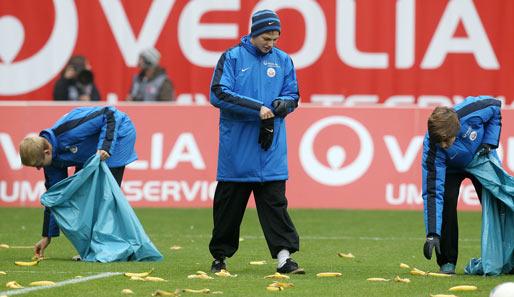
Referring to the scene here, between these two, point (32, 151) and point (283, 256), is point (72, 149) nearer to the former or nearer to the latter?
point (32, 151)

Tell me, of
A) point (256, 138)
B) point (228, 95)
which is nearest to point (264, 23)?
point (228, 95)

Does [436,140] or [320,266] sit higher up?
[436,140]

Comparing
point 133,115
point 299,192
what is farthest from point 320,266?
point 133,115

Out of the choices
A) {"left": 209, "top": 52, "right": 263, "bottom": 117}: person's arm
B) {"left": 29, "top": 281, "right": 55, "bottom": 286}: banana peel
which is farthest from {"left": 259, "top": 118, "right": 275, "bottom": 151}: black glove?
{"left": 29, "top": 281, "right": 55, "bottom": 286}: banana peel

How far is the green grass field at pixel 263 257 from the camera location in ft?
23.4

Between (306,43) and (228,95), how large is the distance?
11794 mm

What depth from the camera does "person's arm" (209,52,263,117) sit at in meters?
7.73

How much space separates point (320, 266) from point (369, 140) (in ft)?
20.2

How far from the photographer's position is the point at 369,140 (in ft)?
48.4

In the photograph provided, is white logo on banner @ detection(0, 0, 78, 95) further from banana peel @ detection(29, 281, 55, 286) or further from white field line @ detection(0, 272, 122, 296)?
banana peel @ detection(29, 281, 55, 286)

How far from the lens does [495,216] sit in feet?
26.8

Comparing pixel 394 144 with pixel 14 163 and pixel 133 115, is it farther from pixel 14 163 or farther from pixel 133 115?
pixel 14 163

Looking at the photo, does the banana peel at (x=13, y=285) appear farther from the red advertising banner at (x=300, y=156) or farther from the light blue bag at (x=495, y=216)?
the red advertising banner at (x=300, y=156)

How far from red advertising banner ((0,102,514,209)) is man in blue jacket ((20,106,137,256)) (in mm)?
5308
